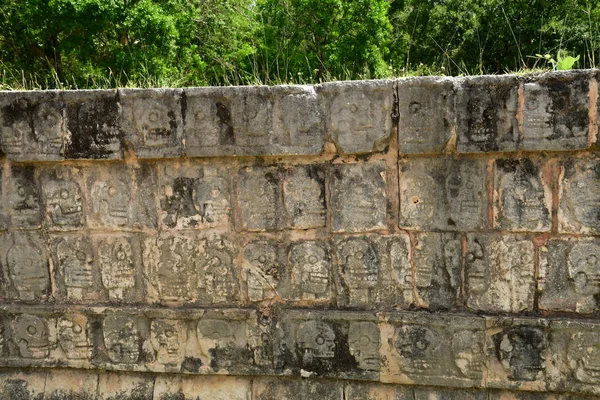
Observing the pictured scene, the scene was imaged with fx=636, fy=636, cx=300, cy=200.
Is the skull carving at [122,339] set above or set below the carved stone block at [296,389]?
above

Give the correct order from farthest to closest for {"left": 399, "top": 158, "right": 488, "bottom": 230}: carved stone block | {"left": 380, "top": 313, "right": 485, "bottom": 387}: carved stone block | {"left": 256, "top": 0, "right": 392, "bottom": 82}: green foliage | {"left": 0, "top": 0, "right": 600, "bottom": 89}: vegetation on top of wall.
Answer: {"left": 256, "top": 0, "right": 392, "bottom": 82}: green foliage < {"left": 0, "top": 0, "right": 600, "bottom": 89}: vegetation on top of wall < {"left": 380, "top": 313, "right": 485, "bottom": 387}: carved stone block < {"left": 399, "top": 158, "right": 488, "bottom": 230}: carved stone block

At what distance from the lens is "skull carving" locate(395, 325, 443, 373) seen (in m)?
4.06

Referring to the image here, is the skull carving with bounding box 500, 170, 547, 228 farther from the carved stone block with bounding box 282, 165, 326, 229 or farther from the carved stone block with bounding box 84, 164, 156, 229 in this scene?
the carved stone block with bounding box 84, 164, 156, 229

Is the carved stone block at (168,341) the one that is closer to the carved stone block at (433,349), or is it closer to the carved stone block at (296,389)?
the carved stone block at (296,389)

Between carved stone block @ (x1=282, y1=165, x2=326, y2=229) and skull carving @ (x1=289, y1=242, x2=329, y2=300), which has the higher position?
carved stone block @ (x1=282, y1=165, x2=326, y2=229)

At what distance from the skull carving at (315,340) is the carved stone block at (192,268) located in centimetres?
51

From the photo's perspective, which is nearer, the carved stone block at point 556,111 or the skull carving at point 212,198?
the carved stone block at point 556,111

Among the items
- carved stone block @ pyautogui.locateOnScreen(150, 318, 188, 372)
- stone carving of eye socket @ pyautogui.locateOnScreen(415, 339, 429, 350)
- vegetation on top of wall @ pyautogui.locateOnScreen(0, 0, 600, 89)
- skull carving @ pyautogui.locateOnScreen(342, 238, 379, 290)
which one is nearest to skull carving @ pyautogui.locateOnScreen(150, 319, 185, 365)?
carved stone block @ pyautogui.locateOnScreen(150, 318, 188, 372)

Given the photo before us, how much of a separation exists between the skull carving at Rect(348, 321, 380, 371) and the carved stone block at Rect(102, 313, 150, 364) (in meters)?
1.42

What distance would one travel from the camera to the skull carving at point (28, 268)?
4.43 metres

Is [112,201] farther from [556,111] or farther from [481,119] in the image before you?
[556,111]

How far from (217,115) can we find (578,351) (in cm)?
267

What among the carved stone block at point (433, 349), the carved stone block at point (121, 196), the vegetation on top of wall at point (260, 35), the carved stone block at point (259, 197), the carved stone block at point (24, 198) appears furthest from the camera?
the vegetation on top of wall at point (260, 35)

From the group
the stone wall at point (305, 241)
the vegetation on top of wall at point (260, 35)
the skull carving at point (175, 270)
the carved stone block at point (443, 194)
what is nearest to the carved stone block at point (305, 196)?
the stone wall at point (305, 241)
